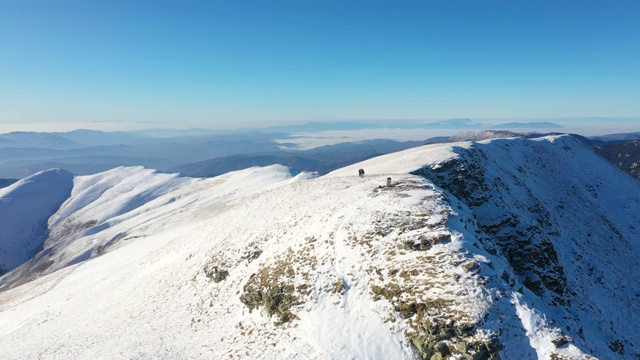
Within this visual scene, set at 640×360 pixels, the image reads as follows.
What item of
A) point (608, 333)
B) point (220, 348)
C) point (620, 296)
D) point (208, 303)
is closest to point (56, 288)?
point (208, 303)

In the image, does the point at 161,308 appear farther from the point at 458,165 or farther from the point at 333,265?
the point at 458,165

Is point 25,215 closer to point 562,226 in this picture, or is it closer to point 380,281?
point 380,281

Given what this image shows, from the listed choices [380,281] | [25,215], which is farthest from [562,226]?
[25,215]

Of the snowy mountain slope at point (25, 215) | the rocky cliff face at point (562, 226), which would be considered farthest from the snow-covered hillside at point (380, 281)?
the snowy mountain slope at point (25, 215)

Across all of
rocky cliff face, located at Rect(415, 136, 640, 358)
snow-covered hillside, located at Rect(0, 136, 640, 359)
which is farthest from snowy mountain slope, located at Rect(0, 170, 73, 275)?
rocky cliff face, located at Rect(415, 136, 640, 358)

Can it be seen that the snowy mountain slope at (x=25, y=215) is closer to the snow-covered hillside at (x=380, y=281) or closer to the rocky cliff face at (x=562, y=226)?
the snow-covered hillside at (x=380, y=281)

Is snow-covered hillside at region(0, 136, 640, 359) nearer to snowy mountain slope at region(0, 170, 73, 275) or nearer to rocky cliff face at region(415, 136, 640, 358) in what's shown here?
rocky cliff face at region(415, 136, 640, 358)
